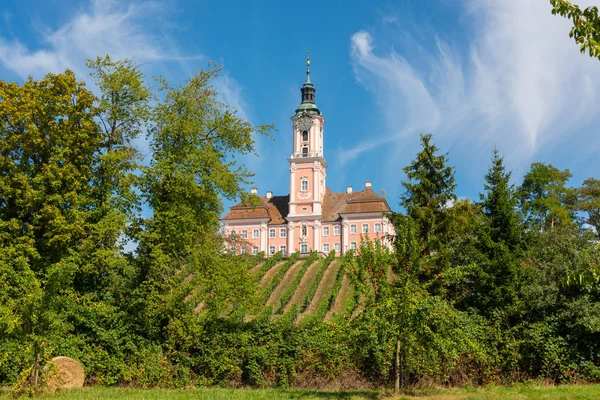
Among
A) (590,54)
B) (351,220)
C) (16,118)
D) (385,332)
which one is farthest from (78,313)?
(351,220)

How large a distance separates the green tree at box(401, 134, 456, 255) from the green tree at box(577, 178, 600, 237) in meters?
31.3

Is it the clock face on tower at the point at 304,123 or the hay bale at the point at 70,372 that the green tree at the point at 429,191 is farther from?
the clock face on tower at the point at 304,123

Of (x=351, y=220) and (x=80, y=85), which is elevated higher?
(x=351, y=220)

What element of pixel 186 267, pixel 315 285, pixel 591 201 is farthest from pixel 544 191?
pixel 186 267

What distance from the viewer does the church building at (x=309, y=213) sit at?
243ft

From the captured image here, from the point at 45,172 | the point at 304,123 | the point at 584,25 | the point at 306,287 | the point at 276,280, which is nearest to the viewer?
the point at 584,25

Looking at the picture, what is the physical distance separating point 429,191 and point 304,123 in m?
54.8

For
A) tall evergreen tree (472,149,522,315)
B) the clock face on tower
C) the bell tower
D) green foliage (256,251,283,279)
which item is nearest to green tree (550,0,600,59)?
tall evergreen tree (472,149,522,315)

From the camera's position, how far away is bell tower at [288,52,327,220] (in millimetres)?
76188

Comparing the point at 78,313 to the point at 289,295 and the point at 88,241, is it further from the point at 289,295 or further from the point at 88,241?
the point at 289,295

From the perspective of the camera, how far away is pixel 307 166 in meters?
77.3

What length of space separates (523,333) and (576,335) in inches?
58.4

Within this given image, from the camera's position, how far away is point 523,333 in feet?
58.5

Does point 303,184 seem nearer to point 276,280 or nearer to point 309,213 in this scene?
point 309,213
